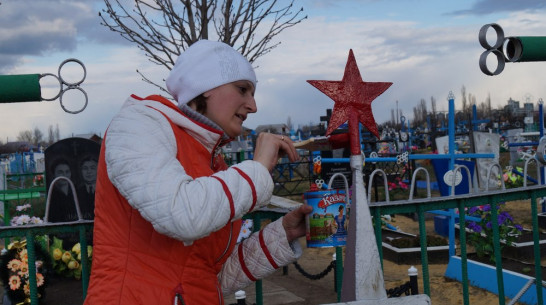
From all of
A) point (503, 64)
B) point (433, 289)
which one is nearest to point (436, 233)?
point (433, 289)

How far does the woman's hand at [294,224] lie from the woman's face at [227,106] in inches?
14.5

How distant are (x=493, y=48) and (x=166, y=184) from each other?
163 cm

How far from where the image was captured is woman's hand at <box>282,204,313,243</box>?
1.80 meters

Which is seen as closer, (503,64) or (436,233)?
(503,64)

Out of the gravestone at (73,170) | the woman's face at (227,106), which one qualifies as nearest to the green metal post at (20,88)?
the woman's face at (227,106)

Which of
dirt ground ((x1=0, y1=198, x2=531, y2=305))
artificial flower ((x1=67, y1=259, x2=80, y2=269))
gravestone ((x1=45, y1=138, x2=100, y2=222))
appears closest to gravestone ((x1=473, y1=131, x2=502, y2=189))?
dirt ground ((x1=0, y1=198, x2=531, y2=305))

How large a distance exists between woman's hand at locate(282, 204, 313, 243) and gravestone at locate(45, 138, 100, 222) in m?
5.76

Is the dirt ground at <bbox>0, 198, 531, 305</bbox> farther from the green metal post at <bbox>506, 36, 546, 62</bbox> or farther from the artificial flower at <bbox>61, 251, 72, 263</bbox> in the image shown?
the green metal post at <bbox>506, 36, 546, 62</bbox>

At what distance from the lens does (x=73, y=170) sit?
7258mm

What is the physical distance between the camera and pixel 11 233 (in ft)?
7.07

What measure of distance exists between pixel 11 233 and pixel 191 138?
1.07 m

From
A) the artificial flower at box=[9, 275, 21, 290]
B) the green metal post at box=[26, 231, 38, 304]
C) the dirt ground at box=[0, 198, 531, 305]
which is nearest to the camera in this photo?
the green metal post at box=[26, 231, 38, 304]

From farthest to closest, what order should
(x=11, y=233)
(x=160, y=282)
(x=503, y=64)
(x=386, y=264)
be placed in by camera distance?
(x=386, y=264), (x=503, y=64), (x=11, y=233), (x=160, y=282)

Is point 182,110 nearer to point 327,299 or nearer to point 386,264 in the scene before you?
point 327,299
